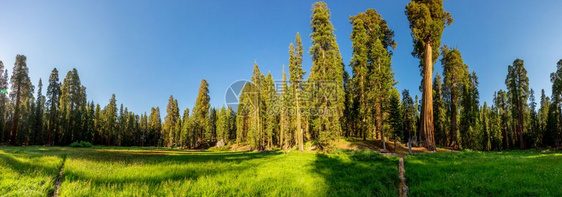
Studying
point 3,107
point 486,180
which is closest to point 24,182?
point 486,180

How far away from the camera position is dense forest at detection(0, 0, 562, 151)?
30.2 metres

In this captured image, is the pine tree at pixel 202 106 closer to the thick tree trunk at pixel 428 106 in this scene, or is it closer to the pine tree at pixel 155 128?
the pine tree at pixel 155 128

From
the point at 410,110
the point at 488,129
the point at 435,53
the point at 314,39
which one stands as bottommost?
the point at 488,129

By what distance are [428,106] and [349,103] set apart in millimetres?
16340

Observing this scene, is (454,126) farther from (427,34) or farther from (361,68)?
(427,34)

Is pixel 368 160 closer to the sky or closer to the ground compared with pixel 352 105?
closer to the ground

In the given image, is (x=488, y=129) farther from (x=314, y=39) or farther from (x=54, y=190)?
(x=54, y=190)

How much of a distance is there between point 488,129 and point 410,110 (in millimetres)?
20380

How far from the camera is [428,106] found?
93.5 feet

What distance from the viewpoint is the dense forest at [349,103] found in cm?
3022

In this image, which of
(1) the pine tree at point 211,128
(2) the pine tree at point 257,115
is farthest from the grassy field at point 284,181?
(1) the pine tree at point 211,128

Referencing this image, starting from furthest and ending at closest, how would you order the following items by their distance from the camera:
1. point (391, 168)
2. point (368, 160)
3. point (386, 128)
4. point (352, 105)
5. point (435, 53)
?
1. point (352, 105)
2. point (386, 128)
3. point (435, 53)
4. point (368, 160)
5. point (391, 168)

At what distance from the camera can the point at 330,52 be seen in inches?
1218

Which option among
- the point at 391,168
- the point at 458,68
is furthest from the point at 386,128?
the point at 391,168
